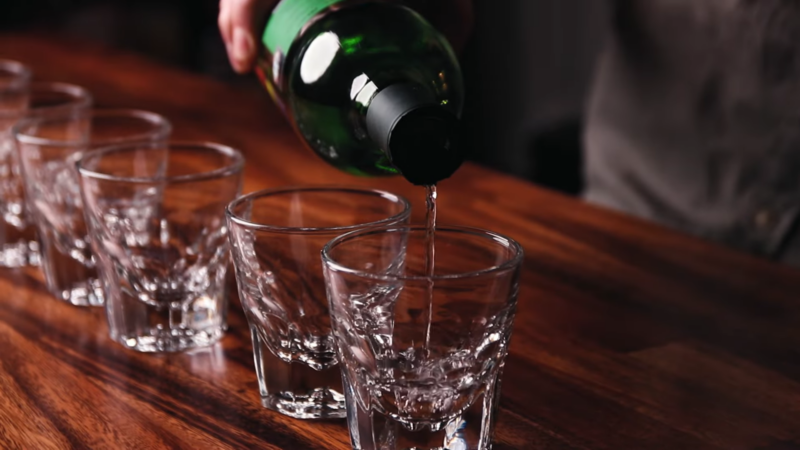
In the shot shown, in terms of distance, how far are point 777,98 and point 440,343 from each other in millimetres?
870

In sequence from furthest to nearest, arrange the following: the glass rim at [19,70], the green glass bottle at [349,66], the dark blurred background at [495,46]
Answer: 1. the dark blurred background at [495,46]
2. the glass rim at [19,70]
3. the green glass bottle at [349,66]

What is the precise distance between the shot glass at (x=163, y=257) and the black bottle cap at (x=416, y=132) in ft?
0.68

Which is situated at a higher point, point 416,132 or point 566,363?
point 416,132

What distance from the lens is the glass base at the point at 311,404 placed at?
631mm

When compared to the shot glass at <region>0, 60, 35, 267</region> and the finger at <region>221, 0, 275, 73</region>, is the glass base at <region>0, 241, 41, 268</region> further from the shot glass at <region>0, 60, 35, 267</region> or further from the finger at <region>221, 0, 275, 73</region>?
the finger at <region>221, 0, 275, 73</region>

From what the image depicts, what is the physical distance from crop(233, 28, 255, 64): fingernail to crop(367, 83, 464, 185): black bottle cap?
322 millimetres

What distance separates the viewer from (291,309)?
2.07 ft

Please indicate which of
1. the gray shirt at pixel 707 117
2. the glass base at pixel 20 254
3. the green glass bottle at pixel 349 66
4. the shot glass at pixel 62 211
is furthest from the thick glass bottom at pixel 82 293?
the gray shirt at pixel 707 117

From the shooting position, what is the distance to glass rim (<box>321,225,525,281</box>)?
517 mm

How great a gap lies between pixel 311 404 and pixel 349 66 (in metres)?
0.26

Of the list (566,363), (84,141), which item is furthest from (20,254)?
(566,363)

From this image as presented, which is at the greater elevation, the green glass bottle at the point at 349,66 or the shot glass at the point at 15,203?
the green glass bottle at the point at 349,66

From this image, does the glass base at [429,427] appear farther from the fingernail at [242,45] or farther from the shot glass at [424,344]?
the fingernail at [242,45]

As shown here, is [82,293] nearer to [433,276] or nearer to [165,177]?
[165,177]
